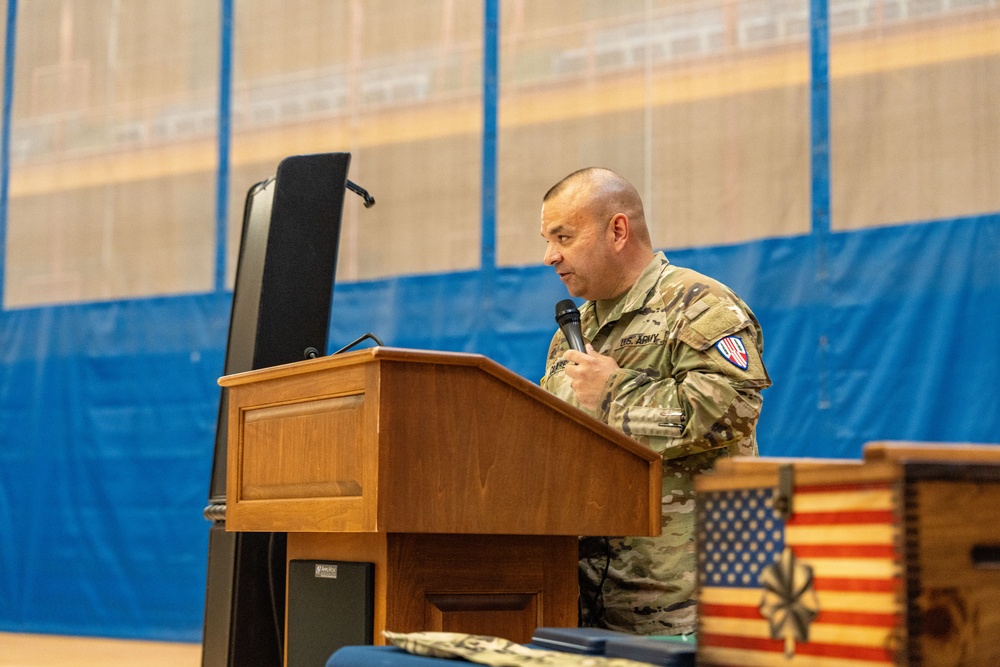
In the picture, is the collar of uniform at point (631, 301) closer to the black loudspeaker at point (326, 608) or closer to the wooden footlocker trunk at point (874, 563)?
the black loudspeaker at point (326, 608)

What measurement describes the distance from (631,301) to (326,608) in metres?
0.92

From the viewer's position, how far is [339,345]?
518 centimetres

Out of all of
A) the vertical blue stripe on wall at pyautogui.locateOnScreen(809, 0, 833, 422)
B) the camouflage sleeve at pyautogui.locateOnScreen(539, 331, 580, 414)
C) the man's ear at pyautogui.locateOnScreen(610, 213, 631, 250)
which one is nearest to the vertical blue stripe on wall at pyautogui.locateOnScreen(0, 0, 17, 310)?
the vertical blue stripe on wall at pyautogui.locateOnScreen(809, 0, 833, 422)

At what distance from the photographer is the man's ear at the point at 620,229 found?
2506 millimetres

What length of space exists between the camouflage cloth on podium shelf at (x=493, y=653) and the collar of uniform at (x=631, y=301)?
1272 millimetres

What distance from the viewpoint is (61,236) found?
6191mm

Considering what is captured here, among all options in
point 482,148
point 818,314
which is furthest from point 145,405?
point 818,314

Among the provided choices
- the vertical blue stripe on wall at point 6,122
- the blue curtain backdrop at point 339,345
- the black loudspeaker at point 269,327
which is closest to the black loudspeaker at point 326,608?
the black loudspeaker at point 269,327

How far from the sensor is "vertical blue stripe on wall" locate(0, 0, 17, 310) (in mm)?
6297

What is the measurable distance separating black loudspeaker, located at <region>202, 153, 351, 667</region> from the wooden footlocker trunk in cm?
172

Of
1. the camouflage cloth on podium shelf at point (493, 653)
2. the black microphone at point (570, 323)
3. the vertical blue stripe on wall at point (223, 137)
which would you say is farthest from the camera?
the vertical blue stripe on wall at point (223, 137)

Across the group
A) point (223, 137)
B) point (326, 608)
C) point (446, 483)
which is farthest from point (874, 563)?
point (223, 137)

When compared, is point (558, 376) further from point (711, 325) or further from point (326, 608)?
point (326, 608)

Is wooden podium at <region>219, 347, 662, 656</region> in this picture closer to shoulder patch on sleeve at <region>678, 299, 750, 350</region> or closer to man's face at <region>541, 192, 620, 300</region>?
shoulder patch on sleeve at <region>678, 299, 750, 350</region>
